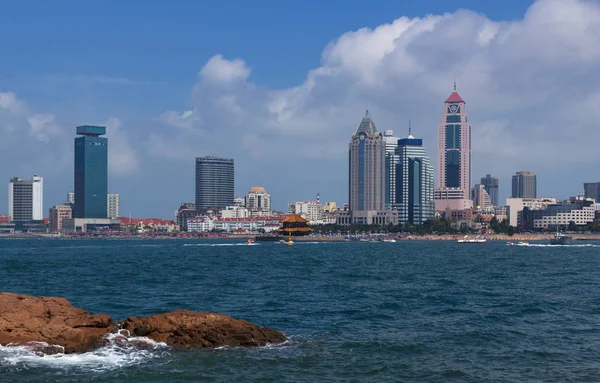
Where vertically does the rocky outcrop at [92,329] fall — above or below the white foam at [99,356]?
above

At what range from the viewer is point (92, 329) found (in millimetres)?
34344

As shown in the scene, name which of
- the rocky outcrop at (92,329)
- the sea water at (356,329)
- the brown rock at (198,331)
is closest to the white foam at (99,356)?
the sea water at (356,329)

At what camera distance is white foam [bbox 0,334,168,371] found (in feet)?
101

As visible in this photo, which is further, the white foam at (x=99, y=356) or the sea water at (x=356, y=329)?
the white foam at (x=99, y=356)

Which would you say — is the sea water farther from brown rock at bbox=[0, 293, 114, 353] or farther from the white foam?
brown rock at bbox=[0, 293, 114, 353]

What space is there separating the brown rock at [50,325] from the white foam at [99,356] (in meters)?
0.47

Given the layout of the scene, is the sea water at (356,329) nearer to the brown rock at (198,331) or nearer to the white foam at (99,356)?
the white foam at (99,356)

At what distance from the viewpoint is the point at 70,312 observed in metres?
35.0

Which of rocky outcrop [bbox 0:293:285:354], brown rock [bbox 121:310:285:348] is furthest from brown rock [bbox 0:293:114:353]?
brown rock [bbox 121:310:285:348]

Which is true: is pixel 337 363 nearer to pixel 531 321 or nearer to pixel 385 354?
pixel 385 354

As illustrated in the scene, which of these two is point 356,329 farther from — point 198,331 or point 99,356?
point 99,356

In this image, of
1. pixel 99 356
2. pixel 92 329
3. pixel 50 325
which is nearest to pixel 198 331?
pixel 99 356

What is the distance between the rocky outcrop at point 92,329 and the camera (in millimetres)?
33219

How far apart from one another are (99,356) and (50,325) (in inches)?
118
